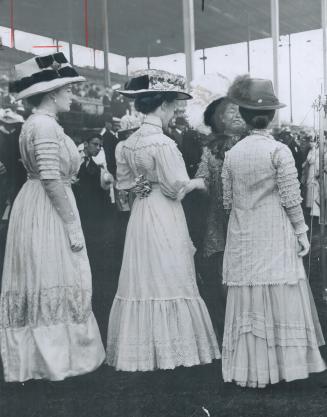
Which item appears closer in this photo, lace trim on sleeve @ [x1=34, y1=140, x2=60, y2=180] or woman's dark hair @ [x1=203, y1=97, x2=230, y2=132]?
lace trim on sleeve @ [x1=34, y1=140, x2=60, y2=180]

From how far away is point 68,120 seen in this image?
11.1 feet

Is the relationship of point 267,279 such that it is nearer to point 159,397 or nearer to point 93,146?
point 159,397

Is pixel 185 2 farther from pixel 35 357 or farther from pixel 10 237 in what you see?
pixel 35 357

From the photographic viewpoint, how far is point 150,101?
3.34 m

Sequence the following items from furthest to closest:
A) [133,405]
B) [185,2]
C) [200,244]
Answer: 1. [200,244]
2. [185,2]
3. [133,405]

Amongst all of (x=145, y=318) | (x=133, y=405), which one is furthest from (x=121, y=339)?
(x=133, y=405)

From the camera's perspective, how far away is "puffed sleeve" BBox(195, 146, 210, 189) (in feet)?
13.3

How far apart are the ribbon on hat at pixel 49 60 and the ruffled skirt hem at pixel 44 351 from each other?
1428 mm

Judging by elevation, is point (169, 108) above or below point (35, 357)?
above

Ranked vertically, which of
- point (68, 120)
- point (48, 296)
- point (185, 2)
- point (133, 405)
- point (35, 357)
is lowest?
point (133, 405)

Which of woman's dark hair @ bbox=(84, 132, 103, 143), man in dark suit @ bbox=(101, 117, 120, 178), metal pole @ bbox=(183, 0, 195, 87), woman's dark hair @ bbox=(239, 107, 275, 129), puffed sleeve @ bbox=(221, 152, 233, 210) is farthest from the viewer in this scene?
metal pole @ bbox=(183, 0, 195, 87)

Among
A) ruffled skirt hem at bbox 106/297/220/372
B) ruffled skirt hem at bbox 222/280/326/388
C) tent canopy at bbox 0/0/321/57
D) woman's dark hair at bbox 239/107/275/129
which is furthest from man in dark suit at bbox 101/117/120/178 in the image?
ruffled skirt hem at bbox 222/280/326/388

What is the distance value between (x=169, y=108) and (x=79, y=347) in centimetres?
151

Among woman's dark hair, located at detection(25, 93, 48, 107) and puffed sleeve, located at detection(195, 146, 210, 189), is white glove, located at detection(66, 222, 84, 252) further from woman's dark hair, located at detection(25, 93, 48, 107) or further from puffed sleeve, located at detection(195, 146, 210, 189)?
puffed sleeve, located at detection(195, 146, 210, 189)
